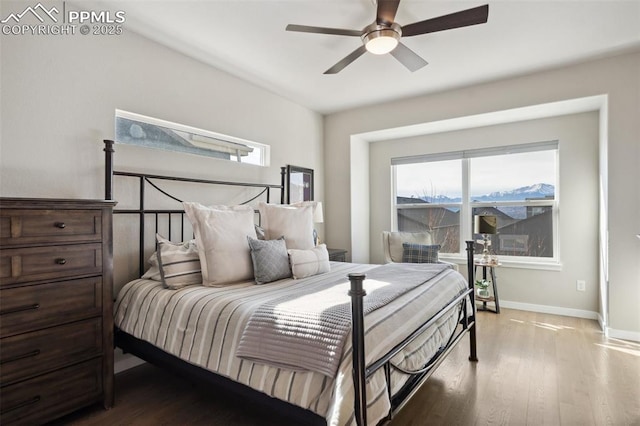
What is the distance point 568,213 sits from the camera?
3.92 m

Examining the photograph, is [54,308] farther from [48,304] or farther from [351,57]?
[351,57]

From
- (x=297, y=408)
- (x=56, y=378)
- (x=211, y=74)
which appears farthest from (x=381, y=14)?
(x=56, y=378)

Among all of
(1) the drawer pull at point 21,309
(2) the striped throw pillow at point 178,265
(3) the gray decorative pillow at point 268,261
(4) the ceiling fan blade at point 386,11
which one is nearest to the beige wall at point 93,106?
(2) the striped throw pillow at point 178,265

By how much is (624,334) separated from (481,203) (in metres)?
1.97

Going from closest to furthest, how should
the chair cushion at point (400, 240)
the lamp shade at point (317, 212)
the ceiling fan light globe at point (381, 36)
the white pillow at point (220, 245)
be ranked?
the ceiling fan light globe at point (381, 36)
the white pillow at point (220, 245)
the lamp shade at point (317, 212)
the chair cushion at point (400, 240)

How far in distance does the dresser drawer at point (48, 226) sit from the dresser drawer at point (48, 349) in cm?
48

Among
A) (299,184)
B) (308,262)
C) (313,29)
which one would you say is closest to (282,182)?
(299,184)

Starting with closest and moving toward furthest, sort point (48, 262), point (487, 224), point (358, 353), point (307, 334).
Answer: point (358, 353) → point (307, 334) → point (48, 262) → point (487, 224)

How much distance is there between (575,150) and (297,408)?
414cm

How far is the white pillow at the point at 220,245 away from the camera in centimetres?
234

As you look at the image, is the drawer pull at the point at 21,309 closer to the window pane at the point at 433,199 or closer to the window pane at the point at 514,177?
the window pane at the point at 433,199

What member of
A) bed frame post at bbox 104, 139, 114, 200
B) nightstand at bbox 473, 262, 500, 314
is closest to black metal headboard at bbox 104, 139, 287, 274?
bed frame post at bbox 104, 139, 114, 200

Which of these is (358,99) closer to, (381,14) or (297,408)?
(381,14)

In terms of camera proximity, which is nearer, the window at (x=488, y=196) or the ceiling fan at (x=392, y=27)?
the ceiling fan at (x=392, y=27)
